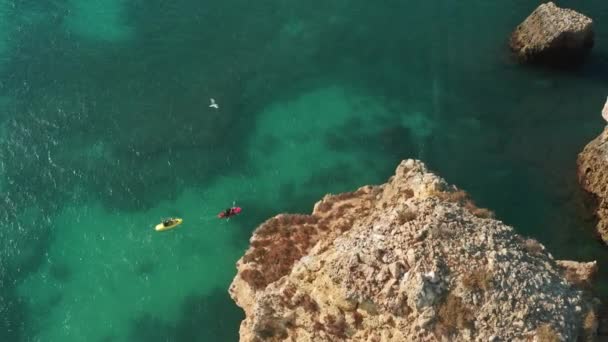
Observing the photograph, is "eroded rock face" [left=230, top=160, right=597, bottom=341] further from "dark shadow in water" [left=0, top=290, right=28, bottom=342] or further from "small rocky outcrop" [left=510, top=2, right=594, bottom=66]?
"small rocky outcrop" [left=510, top=2, right=594, bottom=66]

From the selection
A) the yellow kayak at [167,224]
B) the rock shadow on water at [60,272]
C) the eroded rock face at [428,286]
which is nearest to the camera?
the eroded rock face at [428,286]

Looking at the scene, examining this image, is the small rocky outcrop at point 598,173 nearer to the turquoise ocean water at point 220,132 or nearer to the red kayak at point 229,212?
the turquoise ocean water at point 220,132

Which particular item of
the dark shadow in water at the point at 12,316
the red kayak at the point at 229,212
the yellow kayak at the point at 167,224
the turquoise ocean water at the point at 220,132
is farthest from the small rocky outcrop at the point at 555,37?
the dark shadow in water at the point at 12,316

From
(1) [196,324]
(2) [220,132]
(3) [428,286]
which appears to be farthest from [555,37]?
(1) [196,324]

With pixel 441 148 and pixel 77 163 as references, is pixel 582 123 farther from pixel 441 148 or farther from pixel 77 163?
pixel 77 163

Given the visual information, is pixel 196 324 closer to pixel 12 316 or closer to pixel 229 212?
pixel 229 212
